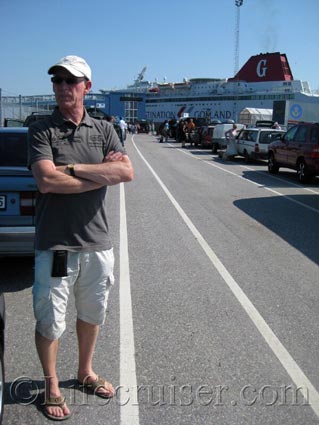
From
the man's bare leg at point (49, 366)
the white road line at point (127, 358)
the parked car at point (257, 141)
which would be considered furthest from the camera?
the parked car at point (257, 141)

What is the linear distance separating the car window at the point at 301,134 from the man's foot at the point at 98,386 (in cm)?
1208

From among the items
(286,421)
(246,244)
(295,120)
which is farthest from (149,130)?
(286,421)

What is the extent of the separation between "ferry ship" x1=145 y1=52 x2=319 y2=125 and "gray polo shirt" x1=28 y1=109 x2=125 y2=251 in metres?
60.4

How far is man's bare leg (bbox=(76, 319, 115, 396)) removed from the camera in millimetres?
2926

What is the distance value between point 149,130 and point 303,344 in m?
63.7

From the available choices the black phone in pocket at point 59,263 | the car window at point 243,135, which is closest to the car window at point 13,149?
the black phone in pocket at point 59,263

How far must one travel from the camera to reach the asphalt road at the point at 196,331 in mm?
2928

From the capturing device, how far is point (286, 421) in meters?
2.81

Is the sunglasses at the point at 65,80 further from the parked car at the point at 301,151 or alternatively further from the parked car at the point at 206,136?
the parked car at the point at 206,136

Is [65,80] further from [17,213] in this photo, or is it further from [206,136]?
[206,136]

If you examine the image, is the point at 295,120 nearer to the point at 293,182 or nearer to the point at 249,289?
the point at 293,182

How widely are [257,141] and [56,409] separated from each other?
18.1 m

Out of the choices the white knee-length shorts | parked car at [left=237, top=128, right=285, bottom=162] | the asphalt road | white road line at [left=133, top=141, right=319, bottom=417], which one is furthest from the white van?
the white knee-length shorts

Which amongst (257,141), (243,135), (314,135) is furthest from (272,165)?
(243,135)
